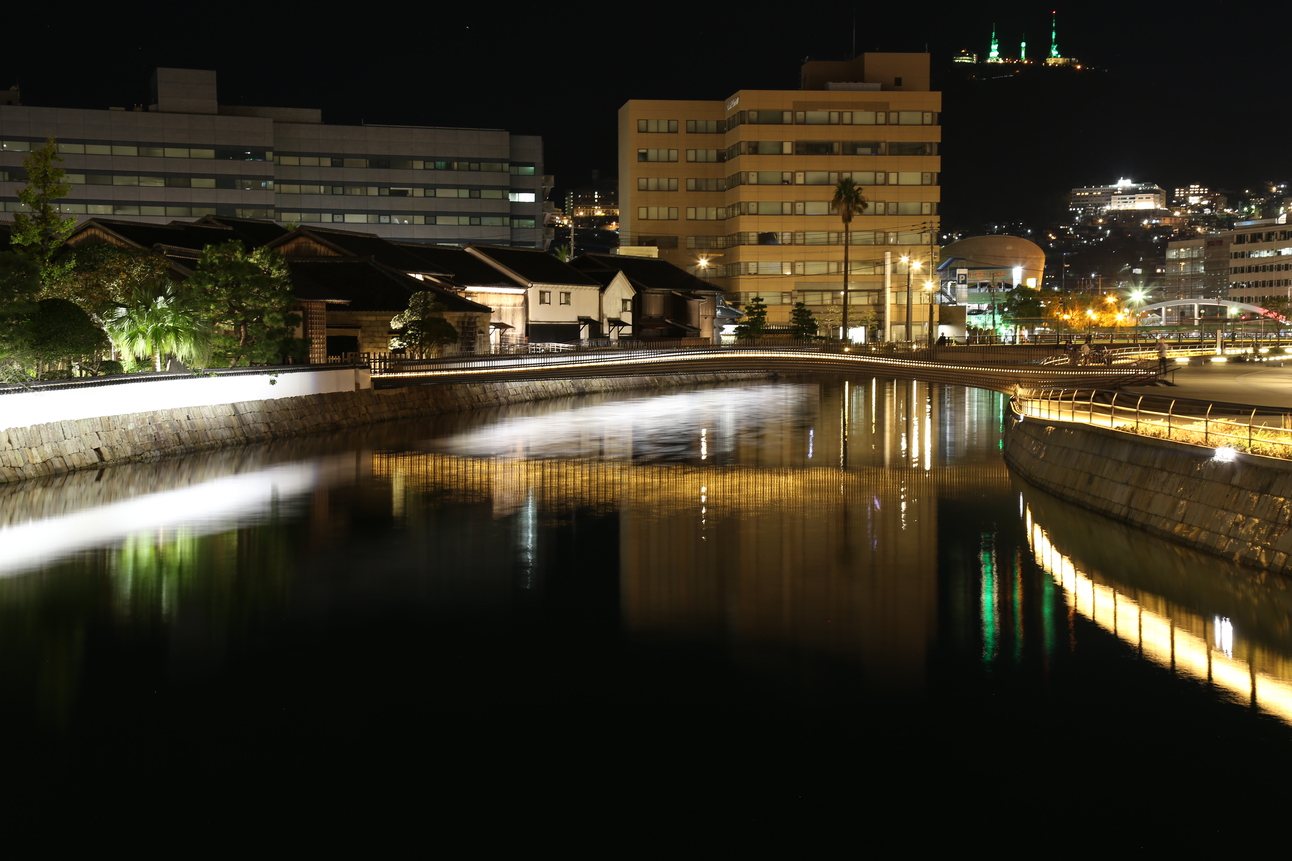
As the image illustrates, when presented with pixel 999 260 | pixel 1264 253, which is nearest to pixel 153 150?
pixel 999 260

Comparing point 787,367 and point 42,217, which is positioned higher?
point 42,217

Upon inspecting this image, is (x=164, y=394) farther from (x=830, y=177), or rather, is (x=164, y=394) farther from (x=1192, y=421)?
(x=830, y=177)

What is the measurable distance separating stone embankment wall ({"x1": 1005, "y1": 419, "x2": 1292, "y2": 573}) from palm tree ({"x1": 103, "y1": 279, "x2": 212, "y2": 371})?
101ft

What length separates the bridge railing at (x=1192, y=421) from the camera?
21.8 metres

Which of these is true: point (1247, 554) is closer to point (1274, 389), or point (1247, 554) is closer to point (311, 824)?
point (311, 824)

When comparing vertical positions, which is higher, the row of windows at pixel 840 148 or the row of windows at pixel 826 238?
the row of windows at pixel 840 148

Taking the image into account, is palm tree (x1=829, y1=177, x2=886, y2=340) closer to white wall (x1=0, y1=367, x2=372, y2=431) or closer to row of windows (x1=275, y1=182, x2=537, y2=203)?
row of windows (x1=275, y1=182, x2=537, y2=203)

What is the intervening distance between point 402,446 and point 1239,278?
19050 cm

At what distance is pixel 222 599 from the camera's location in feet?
69.3

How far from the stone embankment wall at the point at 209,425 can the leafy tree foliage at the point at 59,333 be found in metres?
2.29

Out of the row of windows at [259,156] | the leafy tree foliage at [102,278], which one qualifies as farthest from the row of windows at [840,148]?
the leafy tree foliage at [102,278]

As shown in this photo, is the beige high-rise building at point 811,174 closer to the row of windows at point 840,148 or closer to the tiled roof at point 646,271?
the row of windows at point 840,148

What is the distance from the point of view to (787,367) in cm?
7212

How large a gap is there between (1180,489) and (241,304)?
35961 mm
